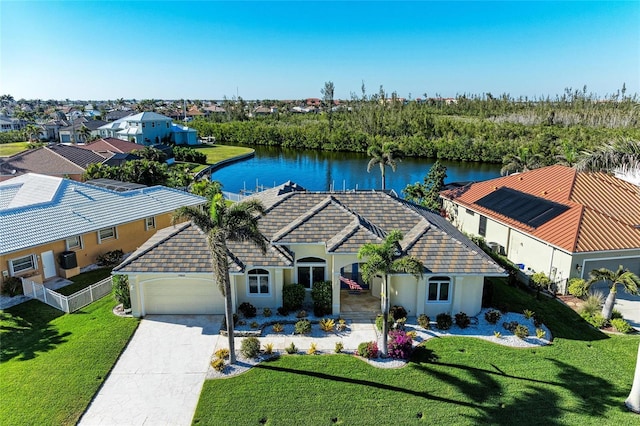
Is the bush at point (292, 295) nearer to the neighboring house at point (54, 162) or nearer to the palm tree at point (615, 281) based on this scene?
the palm tree at point (615, 281)

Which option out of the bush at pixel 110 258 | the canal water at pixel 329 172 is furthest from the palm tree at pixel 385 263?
the canal water at pixel 329 172

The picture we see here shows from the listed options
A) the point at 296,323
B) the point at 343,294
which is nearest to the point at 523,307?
the point at 343,294

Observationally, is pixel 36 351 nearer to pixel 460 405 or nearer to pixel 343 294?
pixel 343 294

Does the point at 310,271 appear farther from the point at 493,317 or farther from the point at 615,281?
the point at 615,281

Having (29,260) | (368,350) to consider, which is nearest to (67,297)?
(29,260)

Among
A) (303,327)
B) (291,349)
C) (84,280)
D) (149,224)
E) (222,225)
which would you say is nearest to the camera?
(222,225)
